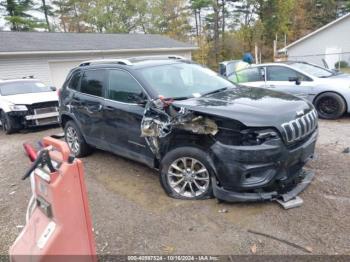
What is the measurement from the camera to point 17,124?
8688mm

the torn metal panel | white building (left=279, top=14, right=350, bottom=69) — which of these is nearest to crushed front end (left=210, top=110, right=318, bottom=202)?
the torn metal panel

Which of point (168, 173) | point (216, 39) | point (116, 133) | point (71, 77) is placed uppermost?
point (216, 39)

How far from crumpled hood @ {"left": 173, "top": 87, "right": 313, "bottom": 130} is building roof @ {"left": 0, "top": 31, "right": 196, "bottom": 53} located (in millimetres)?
12613

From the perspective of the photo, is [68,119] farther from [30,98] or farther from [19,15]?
[19,15]

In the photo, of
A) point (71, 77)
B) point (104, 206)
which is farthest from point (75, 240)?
point (71, 77)

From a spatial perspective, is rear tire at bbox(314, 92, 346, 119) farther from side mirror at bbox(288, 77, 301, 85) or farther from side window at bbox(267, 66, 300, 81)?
side window at bbox(267, 66, 300, 81)

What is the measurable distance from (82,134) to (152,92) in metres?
2.02

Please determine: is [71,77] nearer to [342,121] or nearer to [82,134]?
[82,134]

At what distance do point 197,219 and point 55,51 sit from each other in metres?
13.9

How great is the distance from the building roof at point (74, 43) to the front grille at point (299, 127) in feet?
44.4

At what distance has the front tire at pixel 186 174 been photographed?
3.65m

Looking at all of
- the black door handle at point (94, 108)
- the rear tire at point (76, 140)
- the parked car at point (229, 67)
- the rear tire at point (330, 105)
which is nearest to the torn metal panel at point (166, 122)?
the black door handle at point (94, 108)

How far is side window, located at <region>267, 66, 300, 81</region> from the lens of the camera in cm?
805

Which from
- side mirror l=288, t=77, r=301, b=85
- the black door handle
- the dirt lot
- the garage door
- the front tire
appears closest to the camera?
the dirt lot
